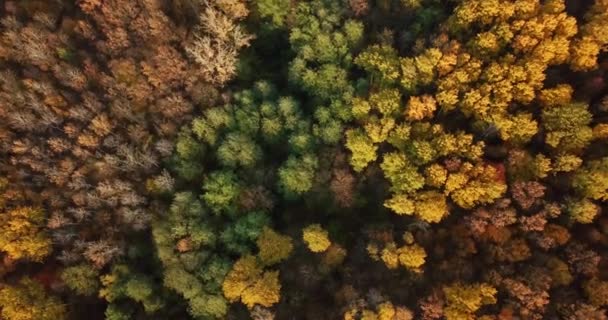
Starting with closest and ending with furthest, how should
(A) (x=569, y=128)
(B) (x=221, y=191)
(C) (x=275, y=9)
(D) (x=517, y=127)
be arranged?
(A) (x=569, y=128)
(D) (x=517, y=127)
(B) (x=221, y=191)
(C) (x=275, y=9)

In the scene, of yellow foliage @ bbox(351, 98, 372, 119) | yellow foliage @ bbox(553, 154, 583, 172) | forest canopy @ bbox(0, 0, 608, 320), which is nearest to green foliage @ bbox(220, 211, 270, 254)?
forest canopy @ bbox(0, 0, 608, 320)

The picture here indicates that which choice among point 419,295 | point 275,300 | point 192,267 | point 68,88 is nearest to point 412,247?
point 419,295

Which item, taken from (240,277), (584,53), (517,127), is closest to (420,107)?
(517,127)

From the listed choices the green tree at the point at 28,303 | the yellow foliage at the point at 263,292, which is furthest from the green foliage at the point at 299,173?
the green tree at the point at 28,303

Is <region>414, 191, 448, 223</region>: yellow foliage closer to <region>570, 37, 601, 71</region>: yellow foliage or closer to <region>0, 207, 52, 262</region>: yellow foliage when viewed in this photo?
<region>570, 37, 601, 71</region>: yellow foliage

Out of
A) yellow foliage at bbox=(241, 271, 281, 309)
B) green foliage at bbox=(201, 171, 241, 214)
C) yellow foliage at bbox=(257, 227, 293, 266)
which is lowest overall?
yellow foliage at bbox=(241, 271, 281, 309)

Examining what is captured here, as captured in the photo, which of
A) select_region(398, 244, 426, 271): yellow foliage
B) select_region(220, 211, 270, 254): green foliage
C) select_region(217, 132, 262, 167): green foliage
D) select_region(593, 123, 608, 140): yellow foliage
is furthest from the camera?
select_region(217, 132, 262, 167): green foliage

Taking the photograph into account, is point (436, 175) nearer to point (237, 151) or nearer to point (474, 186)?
point (474, 186)
